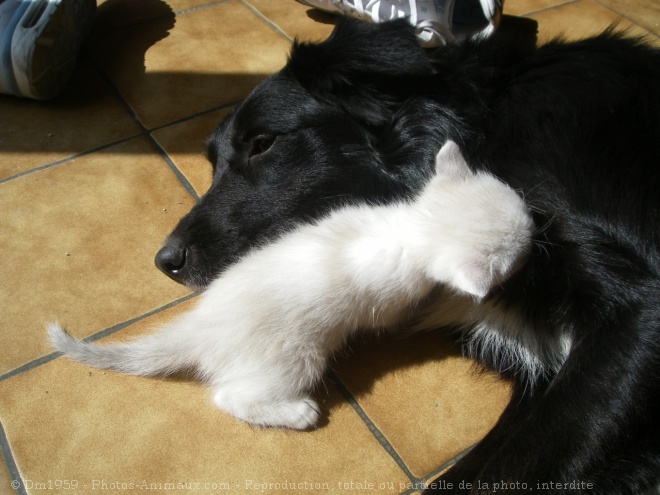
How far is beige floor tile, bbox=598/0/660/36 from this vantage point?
2.84 metres

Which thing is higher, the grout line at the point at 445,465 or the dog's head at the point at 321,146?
the dog's head at the point at 321,146

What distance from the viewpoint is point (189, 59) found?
2.54m

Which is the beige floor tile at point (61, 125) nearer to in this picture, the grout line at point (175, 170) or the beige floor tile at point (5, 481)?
the grout line at point (175, 170)

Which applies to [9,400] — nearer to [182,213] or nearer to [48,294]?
[48,294]

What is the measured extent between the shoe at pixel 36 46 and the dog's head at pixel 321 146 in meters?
0.88

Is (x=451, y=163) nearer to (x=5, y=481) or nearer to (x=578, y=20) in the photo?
(x=5, y=481)

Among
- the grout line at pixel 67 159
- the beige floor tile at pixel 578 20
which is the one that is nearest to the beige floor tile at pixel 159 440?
the grout line at pixel 67 159

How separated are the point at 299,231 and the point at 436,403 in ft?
1.56

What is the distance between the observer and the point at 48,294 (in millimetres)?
1626

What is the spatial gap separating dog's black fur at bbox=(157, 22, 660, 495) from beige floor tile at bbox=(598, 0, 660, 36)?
1.44m

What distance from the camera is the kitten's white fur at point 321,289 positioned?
4.08 feet

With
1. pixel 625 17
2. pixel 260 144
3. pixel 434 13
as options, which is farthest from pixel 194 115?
pixel 625 17

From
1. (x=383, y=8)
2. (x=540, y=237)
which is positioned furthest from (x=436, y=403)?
(x=383, y=8)

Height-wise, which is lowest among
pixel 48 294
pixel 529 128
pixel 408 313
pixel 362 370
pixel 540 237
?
pixel 48 294
